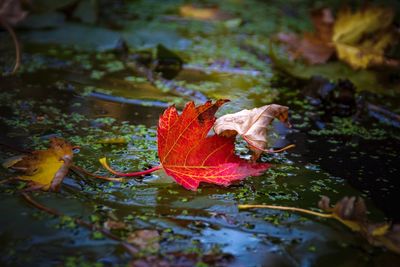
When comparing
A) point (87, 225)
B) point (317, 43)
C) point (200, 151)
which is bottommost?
point (87, 225)

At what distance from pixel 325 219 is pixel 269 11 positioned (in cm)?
242

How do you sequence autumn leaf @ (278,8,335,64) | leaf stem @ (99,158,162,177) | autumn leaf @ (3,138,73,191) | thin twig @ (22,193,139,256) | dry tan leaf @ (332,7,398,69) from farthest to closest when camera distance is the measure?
1. autumn leaf @ (278,8,335,64)
2. dry tan leaf @ (332,7,398,69)
3. leaf stem @ (99,158,162,177)
4. autumn leaf @ (3,138,73,191)
5. thin twig @ (22,193,139,256)

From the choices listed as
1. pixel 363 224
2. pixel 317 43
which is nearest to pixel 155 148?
pixel 363 224

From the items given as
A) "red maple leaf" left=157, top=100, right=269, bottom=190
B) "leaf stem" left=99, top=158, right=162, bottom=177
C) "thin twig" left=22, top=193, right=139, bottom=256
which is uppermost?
"red maple leaf" left=157, top=100, right=269, bottom=190

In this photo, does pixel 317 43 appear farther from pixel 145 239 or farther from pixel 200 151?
pixel 145 239

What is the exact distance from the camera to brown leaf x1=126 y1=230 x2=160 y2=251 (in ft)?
3.04

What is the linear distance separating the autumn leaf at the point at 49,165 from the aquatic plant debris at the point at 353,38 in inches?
54.1

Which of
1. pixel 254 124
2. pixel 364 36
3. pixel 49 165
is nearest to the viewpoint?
pixel 49 165

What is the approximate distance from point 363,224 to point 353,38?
1326 mm

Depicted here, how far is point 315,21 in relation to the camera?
2.23 m

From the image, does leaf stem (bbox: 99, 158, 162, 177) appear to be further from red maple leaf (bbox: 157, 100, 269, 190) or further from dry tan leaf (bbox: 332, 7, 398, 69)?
dry tan leaf (bbox: 332, 7, 398, 69)

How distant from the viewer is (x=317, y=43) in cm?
221

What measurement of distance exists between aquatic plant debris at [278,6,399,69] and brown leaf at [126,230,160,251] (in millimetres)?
1390

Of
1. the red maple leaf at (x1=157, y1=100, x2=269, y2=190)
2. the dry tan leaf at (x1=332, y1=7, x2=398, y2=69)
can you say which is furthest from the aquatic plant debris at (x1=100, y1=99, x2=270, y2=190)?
the dry tan leaf at (x1=332, y1=7, x2=398, y2=69)
